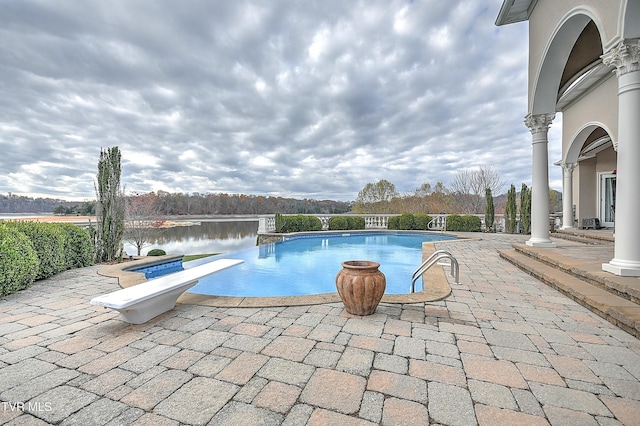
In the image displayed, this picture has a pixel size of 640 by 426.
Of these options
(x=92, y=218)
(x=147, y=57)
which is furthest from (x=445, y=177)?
(x=92, y=218)

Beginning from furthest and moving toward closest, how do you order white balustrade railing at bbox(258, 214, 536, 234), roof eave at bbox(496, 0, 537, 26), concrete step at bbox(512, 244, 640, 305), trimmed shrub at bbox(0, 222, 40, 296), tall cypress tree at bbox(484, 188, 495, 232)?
1. tall cypress tree at bbox(484, 188, 495, 232)
2. white balustrade railing at bbox(258, 214, 536, 234)
3. roof eave at bbox(496, 0, 537, 26)
4. trimmed shrub at bbox(0, 222, 40, 296)
5. concrete step at bbox(512, 244, 640, 305)

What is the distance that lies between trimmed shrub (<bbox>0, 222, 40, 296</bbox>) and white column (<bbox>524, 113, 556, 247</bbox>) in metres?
9.75

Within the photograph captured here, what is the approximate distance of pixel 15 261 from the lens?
3939mm

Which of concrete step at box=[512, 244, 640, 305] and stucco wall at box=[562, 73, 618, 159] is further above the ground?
stucco wall at box=[562, 73, 618, 159]

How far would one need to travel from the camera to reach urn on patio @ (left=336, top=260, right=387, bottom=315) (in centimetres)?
297

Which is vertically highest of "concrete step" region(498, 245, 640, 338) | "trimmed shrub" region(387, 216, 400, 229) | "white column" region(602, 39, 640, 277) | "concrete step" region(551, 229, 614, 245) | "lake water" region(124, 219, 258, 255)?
"white column" region(602, 39, 640, 277)

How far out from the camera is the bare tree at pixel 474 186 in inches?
842

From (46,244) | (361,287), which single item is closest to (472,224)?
(361,287)

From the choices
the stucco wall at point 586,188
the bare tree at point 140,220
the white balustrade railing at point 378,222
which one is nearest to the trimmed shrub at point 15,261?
the bare tree at point 140,220

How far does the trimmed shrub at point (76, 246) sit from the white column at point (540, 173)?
1020 centimetres

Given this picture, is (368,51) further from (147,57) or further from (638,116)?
(638,116)

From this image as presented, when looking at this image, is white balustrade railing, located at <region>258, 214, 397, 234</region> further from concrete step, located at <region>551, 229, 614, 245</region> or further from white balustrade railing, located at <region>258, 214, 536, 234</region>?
concrete step, located at <region>551, 229, 614, 245</region>

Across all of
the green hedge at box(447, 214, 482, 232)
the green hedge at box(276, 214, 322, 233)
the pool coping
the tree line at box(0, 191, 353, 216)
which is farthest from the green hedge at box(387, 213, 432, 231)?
the pool coping

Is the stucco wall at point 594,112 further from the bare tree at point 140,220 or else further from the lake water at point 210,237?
the bare tree at point 140,220
